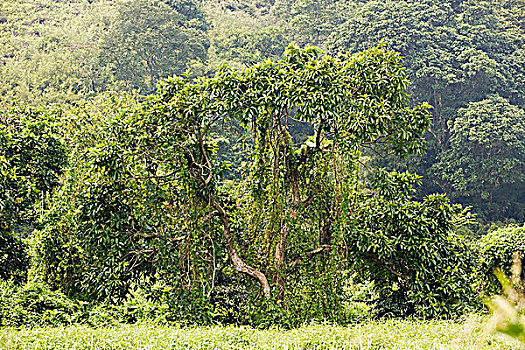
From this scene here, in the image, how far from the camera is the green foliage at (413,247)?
644 cm

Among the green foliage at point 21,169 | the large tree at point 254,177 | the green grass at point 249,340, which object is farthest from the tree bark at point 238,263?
the green grass at point 249,340

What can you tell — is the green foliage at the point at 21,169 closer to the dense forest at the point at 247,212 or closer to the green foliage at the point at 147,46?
the dense forest at the point at 247,212

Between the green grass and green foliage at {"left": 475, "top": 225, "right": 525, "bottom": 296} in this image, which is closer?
the green grass

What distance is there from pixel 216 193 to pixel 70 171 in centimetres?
261

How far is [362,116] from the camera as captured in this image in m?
6.11

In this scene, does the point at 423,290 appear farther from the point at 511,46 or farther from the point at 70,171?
the point at 511,46

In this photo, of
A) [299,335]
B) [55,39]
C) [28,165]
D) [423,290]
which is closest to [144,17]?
[55,39]

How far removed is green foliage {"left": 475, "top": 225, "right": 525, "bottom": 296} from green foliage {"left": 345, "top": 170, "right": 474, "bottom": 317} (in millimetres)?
504

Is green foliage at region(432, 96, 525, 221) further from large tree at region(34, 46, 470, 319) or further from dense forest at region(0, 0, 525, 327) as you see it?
large tree at region(34, 46, 470, 319)

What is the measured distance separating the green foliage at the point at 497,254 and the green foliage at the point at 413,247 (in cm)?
50

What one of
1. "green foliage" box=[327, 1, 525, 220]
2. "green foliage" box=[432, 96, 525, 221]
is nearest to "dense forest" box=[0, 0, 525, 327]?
"green foliage" box=[432, 96, 525, 221]

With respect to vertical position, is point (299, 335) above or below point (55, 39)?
below

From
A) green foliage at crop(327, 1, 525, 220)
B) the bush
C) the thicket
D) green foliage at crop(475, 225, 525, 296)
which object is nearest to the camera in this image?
the bush

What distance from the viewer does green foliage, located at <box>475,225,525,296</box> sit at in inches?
282
